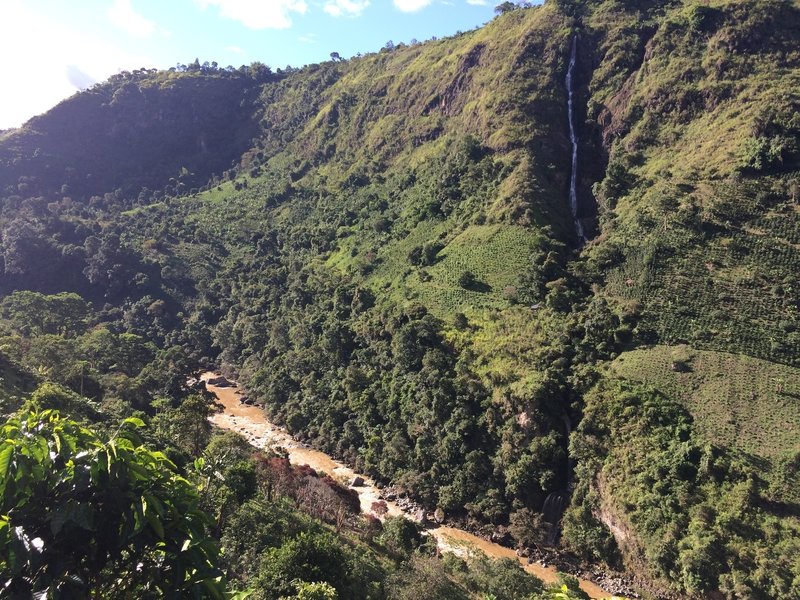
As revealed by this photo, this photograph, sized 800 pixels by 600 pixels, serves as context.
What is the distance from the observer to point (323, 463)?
51.0m

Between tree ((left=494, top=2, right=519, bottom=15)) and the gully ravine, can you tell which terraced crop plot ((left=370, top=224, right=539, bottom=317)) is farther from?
tree ((left=494, top=2, right=519, bottom=15))

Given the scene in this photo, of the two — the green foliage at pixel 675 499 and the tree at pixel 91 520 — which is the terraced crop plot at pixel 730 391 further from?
the tree at pixel 91 520

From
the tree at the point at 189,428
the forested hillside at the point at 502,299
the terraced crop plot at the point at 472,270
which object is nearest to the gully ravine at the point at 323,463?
the forested hillside at the point at 502,299

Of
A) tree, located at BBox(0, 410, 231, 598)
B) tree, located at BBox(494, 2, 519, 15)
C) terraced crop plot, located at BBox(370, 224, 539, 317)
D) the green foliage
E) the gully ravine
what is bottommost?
the gully ravine

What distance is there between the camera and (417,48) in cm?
12488

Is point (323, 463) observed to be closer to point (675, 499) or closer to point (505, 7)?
point (675, 499)

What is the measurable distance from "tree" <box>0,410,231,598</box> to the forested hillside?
0.49 meters

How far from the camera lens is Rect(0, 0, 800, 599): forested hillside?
106ft

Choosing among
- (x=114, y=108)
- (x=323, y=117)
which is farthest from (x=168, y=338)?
(x=114, y=108)

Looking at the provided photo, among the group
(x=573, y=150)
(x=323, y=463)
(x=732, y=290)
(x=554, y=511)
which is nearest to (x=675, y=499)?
(x=554, y=511)

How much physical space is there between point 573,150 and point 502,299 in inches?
1318

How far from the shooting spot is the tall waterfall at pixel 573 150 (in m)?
63.5

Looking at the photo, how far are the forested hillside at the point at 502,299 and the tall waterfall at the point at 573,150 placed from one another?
1110 mm

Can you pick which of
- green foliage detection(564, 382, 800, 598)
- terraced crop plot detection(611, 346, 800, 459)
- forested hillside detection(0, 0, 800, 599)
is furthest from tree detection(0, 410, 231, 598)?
terraced crop plot detection(611, 346, 800, 459)
